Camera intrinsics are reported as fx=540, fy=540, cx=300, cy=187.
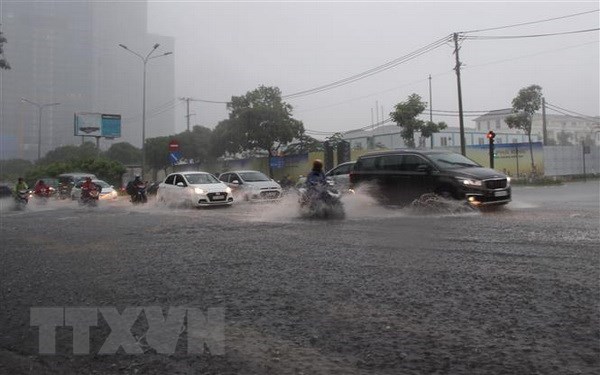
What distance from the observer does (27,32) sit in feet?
235

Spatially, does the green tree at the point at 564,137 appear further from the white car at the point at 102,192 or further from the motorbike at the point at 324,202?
the motorbike at the point at 324,202

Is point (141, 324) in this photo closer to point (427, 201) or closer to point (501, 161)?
point (427, 201)

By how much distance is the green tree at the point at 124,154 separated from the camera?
79.6 meters

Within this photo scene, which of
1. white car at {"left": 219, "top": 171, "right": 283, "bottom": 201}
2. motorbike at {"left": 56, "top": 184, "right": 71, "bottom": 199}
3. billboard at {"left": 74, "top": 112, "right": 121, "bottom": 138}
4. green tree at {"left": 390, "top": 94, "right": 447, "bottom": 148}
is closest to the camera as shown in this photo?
white car at {"left": 219, "top": 171, "right": 283, "bottom": 201}

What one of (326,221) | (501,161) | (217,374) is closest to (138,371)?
(217,374)

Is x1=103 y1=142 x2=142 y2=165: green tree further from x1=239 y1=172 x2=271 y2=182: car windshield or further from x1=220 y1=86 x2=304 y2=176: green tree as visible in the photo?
x1=239 y1=172 x2=271 y2=182: car windshield

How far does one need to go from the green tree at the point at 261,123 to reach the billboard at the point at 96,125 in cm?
1214

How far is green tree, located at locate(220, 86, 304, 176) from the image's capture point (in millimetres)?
46438

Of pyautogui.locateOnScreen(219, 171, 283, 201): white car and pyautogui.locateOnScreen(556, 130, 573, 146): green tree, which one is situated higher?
pyautogui.locateOnScreen(556, 130, 573, 146): green tree

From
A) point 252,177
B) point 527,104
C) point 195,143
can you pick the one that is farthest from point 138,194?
point 195,143

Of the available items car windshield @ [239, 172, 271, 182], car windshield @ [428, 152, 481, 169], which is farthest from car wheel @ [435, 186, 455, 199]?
car windshield @ [239, 172, 271, 182]

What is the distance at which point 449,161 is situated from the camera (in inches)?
527

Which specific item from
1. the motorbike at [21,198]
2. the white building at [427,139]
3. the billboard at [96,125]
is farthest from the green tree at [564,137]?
the motorbike at [21,198]

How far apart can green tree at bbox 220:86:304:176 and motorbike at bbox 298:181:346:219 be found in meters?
33.6
